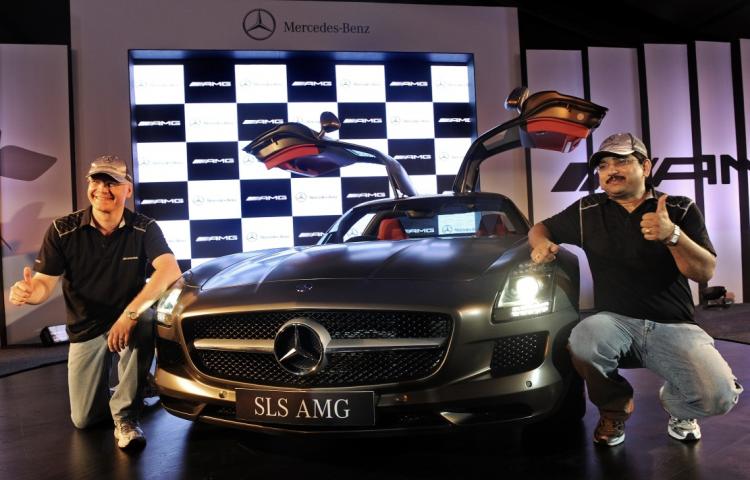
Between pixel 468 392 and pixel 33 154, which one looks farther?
pixel 33 154

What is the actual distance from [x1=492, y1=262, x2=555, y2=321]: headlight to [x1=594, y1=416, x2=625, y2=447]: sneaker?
0.52 metres

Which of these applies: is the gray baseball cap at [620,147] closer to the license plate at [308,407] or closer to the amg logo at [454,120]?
the license plate at [308,407]

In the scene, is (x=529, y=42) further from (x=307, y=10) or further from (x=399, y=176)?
(x=399, y=176)

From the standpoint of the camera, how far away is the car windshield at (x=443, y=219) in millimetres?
2447

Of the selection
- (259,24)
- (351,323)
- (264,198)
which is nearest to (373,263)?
(351,323)

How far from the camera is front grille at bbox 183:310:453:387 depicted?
54.8 inches

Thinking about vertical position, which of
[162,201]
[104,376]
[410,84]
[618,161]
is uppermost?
[410,84]

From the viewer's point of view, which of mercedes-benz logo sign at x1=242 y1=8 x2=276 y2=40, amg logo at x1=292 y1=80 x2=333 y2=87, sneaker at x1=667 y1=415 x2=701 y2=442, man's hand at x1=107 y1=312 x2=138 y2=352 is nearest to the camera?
sneaker at x1=667 y1=415 x2=701 y2=442

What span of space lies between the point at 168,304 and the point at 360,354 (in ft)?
2.34

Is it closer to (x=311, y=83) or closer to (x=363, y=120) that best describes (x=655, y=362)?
(x=363, y=120)

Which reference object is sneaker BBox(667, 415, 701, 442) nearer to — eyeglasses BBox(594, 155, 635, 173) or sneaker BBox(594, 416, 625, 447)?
sneaker BBox(594, 416, 625, 447)

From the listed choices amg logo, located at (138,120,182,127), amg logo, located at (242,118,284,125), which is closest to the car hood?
amg logo, located at (242,118,284,125)

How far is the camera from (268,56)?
5000 millimetres

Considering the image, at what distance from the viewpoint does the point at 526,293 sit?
58.5 inches
